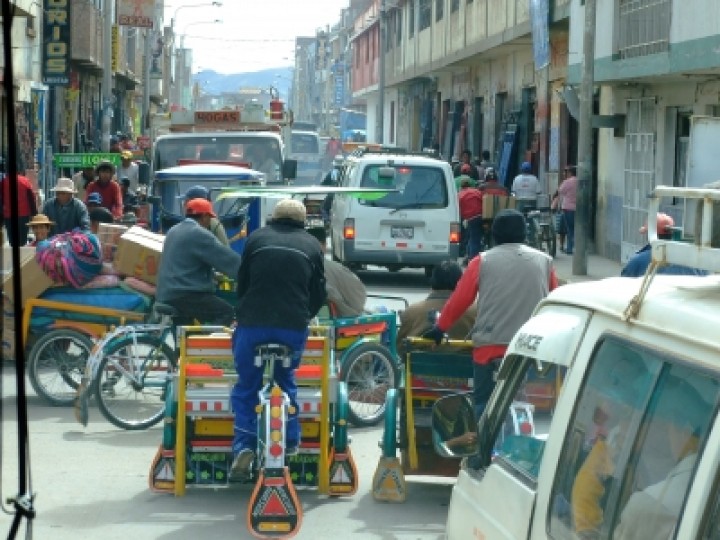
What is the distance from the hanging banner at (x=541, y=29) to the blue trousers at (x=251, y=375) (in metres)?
22.7

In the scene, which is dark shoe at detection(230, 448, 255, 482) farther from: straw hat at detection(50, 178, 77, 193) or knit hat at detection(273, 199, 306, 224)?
straw hat at detection(50, 178, 77, 193)

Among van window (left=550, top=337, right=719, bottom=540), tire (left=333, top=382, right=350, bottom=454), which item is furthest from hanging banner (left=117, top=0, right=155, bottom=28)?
van window (left=550, top=337, right=719, bottom=540)

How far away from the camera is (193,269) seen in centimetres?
1077

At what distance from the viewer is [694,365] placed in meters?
3.28

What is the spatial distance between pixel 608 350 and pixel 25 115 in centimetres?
2855

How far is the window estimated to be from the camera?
169 feet

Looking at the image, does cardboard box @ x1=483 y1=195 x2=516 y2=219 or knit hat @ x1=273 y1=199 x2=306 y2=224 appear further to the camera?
cardboard box @ x1=483 y1=195 x2=516 y2=219

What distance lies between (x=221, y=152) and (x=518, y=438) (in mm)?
18080

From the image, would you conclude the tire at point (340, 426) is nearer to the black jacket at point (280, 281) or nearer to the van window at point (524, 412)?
the black jacket at point (280, 281)

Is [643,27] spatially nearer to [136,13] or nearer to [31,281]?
[31,281]

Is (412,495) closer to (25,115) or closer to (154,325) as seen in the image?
(154,325)

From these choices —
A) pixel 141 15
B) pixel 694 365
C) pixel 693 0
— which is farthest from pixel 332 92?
pixel 694 365

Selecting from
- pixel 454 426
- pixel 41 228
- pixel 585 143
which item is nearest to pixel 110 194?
pixel 41 228

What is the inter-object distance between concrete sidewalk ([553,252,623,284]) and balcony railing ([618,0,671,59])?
3.47 metres
